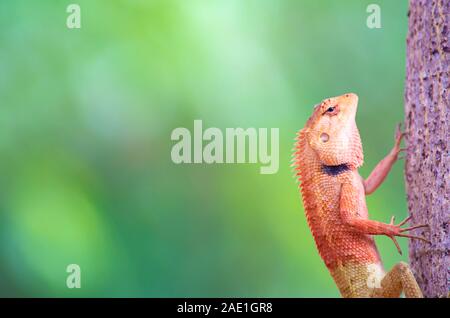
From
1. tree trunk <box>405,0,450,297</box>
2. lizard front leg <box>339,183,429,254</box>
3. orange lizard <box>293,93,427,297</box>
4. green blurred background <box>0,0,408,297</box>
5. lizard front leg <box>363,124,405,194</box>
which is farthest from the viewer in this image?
green blurred background <box>0,0,408,297</box>

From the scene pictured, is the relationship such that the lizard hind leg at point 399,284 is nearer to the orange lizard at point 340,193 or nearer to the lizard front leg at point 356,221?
the orange lizard at point 340,193

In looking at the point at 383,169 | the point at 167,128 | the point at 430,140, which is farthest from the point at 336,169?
the point at 167,128

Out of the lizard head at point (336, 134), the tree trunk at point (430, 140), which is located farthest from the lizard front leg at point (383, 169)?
the tree trunk at point (430, 140)

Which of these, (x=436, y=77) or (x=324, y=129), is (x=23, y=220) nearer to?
(x=324, y=129)

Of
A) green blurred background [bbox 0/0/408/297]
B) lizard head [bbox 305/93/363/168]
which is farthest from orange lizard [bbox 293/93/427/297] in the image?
green blurred background [bbox 0/0/408/297]

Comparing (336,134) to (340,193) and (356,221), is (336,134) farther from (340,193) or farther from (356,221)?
(356,221)

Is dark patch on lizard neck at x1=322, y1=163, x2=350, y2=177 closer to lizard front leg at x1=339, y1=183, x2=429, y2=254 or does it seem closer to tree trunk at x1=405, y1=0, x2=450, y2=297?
lizard front leg at x1=339, y1=183, x2=429, y2=254

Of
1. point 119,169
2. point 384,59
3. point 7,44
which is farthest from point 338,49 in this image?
point 7,44

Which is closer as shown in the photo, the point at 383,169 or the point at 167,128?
the point at 383,169
